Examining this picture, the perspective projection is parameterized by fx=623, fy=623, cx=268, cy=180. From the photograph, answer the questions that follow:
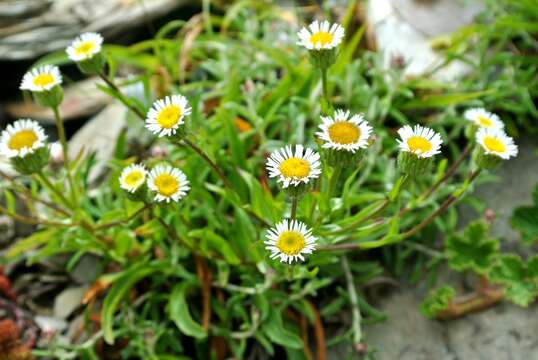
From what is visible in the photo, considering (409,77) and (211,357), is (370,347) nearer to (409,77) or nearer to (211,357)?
(211,357)

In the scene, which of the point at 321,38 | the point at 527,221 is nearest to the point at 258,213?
the point at 321,38

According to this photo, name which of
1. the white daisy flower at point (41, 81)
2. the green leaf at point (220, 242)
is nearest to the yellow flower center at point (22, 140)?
the white daisy flower at point (41, 81)

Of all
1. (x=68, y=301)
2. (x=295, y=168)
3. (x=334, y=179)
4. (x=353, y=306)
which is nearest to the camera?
(x=295, y=168)

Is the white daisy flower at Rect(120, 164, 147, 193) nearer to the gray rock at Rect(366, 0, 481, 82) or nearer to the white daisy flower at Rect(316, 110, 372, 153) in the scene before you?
the white daisy flower at Rect(316, 110, 372, 153)

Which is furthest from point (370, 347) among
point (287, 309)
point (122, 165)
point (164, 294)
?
point (122, 165)

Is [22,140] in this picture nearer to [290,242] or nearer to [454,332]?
[290,242]

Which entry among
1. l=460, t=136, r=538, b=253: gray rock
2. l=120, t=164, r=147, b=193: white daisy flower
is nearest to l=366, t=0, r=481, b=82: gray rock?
l=460, t=136, r=538, b=253: gray rock

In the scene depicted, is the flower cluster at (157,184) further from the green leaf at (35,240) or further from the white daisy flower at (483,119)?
the white daisy flower at (483,119)
